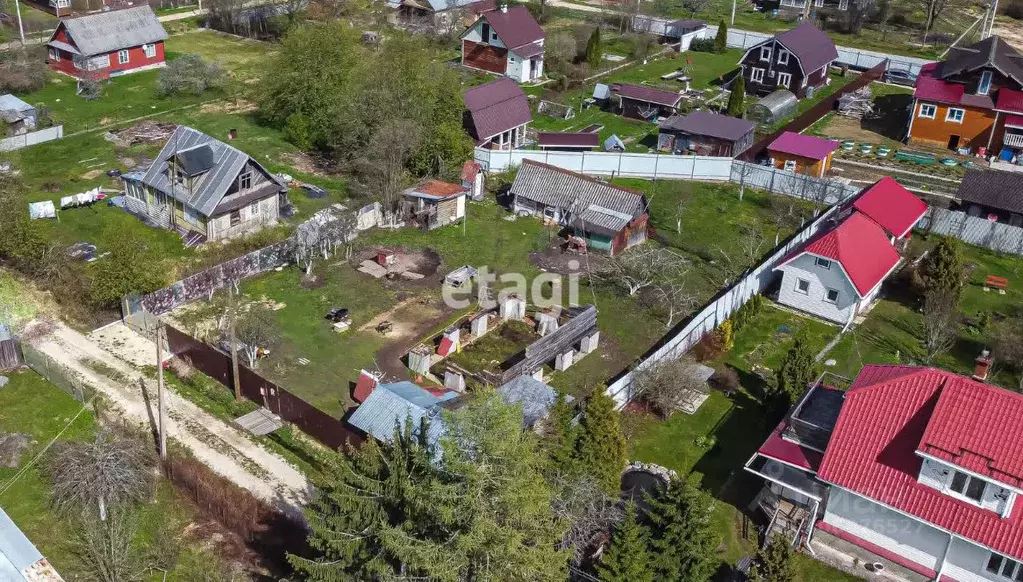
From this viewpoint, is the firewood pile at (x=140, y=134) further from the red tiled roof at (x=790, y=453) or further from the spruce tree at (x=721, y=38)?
the spruce tree at (x=721, y=38)

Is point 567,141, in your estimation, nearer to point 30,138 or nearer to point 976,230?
point 976,230

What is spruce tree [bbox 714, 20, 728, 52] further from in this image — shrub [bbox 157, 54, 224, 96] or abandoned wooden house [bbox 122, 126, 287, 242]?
abandoned wooden house [bbox 122, 126, 287, 242]

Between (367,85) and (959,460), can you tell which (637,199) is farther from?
(959,460)

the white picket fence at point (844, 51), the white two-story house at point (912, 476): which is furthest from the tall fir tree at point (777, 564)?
the white picket fence at point (844, 51)

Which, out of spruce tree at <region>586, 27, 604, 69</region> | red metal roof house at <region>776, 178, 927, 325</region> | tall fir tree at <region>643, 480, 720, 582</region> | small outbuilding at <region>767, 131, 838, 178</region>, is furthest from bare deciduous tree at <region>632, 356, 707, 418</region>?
spruce tree at <region>586, 27, 604, 69</region>

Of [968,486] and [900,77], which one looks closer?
[968,486]

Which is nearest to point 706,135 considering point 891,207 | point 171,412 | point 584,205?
point 584,205

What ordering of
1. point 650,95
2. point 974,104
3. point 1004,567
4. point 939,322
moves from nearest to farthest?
point 1004,567
point 939,322
point 974,104
point 650,95
